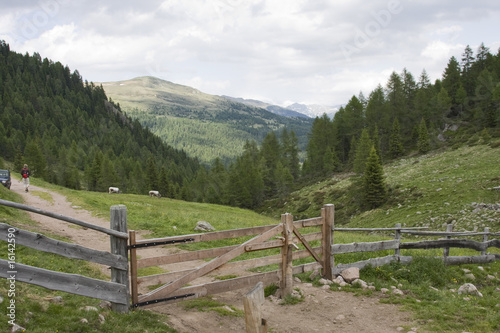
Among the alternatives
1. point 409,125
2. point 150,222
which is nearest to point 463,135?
point 409,125

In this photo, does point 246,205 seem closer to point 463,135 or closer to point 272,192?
point 272,192

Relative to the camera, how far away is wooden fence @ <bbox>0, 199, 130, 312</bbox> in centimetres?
608

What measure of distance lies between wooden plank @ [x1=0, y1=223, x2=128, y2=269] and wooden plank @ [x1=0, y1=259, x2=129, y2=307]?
14.4 inches

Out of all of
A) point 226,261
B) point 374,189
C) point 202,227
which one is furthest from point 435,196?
point 226,261

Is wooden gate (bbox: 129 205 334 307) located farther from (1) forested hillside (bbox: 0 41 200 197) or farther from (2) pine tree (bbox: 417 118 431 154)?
(1) forested hillside (bbox: 0 41 200 197)

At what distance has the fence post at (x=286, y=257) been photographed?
10258 millimetres

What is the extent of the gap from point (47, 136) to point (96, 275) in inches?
5857

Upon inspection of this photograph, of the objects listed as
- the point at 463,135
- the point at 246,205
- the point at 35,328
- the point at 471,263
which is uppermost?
the point at 463,135

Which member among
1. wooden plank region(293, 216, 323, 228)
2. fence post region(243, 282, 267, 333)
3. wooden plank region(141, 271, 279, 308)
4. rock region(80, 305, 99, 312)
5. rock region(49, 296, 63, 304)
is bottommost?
wooden plank region(141, 271, 279, 308)

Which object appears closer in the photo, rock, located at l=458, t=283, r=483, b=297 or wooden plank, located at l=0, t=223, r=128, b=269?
wooden plank, located at l=0, t=223, r=128, b=269

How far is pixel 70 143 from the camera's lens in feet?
481

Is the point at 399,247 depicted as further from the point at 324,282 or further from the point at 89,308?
the point at 89,308

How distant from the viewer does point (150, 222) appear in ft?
69.3

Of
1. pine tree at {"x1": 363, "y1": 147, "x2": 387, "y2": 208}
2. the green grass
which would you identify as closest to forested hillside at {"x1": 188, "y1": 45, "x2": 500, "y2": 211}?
pine tree at {"x1": 363, "y1": 147, "x2": 387, "y2": 208}
